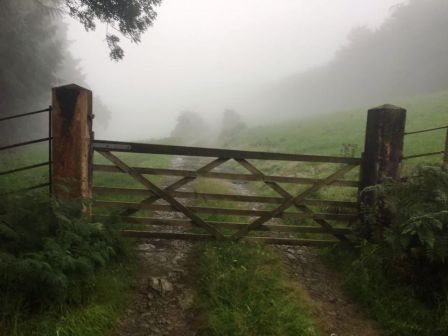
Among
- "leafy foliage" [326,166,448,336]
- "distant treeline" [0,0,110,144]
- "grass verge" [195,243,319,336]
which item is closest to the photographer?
"grass verge" [195,243,319,336]

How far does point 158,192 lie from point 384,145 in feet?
13.7

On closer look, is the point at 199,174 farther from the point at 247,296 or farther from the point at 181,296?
the point at 247,296

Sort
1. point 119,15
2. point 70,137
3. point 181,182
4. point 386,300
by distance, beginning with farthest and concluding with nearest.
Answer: point 119,15 < point 181,182 < point 70,137 < point 386,300

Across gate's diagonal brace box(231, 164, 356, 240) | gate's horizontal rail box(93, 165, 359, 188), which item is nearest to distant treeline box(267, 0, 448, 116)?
gate's diagonal brace box(231, 164, 356, 240)

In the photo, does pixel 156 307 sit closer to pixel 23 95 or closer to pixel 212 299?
pixel 212 299

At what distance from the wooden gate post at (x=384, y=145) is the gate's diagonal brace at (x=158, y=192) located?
2.83 meters

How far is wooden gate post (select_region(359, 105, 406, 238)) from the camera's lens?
6.34 metres

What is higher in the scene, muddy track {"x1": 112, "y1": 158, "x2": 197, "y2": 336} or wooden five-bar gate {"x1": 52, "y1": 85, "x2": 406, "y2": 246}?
wooden five-bar gate {"x1": 52, "y1": 85, "x2": 406, "y2": 246}

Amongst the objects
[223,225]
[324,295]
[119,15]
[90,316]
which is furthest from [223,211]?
[119,15]

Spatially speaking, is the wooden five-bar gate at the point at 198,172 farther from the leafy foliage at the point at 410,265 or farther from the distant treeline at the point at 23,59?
the distant treeline at the point at 23,59

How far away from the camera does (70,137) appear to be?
5.68 meters

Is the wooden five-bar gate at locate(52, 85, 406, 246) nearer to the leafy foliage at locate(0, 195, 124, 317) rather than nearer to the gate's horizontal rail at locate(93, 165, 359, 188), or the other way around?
the gate's horizontal rail at locate(93, 165, 359, 188)

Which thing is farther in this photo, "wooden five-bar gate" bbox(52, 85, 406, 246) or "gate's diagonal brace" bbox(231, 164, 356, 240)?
"gate's diagonal brace" bbox(231, 164, 356, 240)

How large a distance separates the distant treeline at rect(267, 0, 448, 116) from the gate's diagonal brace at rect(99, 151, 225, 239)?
54.1 metres
